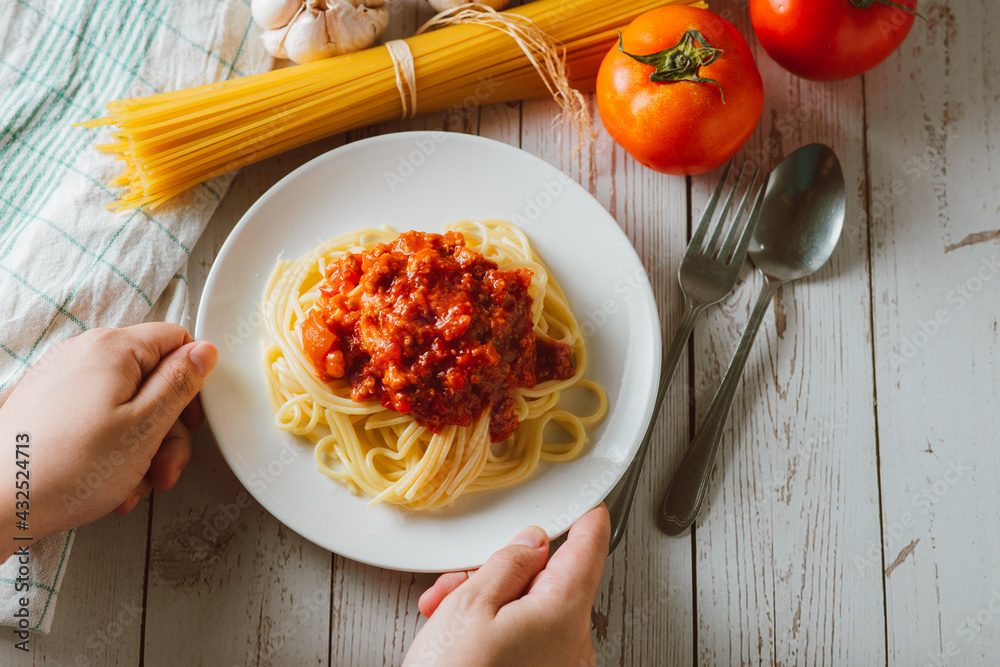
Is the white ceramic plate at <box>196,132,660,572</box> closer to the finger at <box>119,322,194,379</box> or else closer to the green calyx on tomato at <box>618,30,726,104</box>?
the finger at <box>119,322,194,379</box>

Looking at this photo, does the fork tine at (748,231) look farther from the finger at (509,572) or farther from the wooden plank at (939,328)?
the finger at (509,572)

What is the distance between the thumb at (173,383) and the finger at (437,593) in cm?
104

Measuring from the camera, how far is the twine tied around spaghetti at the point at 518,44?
8.59 feet

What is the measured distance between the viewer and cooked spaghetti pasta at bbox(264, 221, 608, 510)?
2.38 metres

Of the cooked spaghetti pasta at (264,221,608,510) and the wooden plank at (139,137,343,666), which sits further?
the wooden plank at (139,137,343,666)

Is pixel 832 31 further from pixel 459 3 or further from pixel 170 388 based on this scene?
pixel 170 388

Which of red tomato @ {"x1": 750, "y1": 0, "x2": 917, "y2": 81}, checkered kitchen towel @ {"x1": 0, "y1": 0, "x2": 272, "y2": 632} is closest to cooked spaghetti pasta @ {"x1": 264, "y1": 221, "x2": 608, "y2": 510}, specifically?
checkered kitchen towel @ {"x1": 0, "y1": 0, "x2": 272, "y2": 632}

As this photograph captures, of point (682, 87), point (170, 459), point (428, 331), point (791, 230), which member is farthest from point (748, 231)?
point (170, 459)

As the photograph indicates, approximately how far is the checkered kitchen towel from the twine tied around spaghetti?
550 mm

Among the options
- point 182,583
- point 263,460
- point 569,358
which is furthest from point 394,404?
point 182,583

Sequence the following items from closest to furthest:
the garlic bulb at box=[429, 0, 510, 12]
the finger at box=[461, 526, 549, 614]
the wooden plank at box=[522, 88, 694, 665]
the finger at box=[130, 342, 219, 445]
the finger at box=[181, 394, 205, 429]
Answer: the finger at box=[461, 526, 549, 614] < the finger at box=[130, 342, 219, 445] < the finger at box=[181, 394, 205, 429] < the wooden plank at box=[522, 88, 694, 665] < the garlic bulb at box=[429, 0, 510, 12]

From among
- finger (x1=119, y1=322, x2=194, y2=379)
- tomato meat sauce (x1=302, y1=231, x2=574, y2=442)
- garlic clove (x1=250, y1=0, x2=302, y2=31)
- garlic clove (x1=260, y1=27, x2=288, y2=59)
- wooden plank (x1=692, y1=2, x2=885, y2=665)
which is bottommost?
wooden plank (x1=692, y1=2, x2=885, y2=665)

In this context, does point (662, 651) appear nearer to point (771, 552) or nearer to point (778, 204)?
point (771, 552)

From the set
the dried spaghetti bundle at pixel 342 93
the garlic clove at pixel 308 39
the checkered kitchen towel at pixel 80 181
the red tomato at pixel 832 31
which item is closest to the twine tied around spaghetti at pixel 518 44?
the dried spaghetti bundle at pixel 342 93
